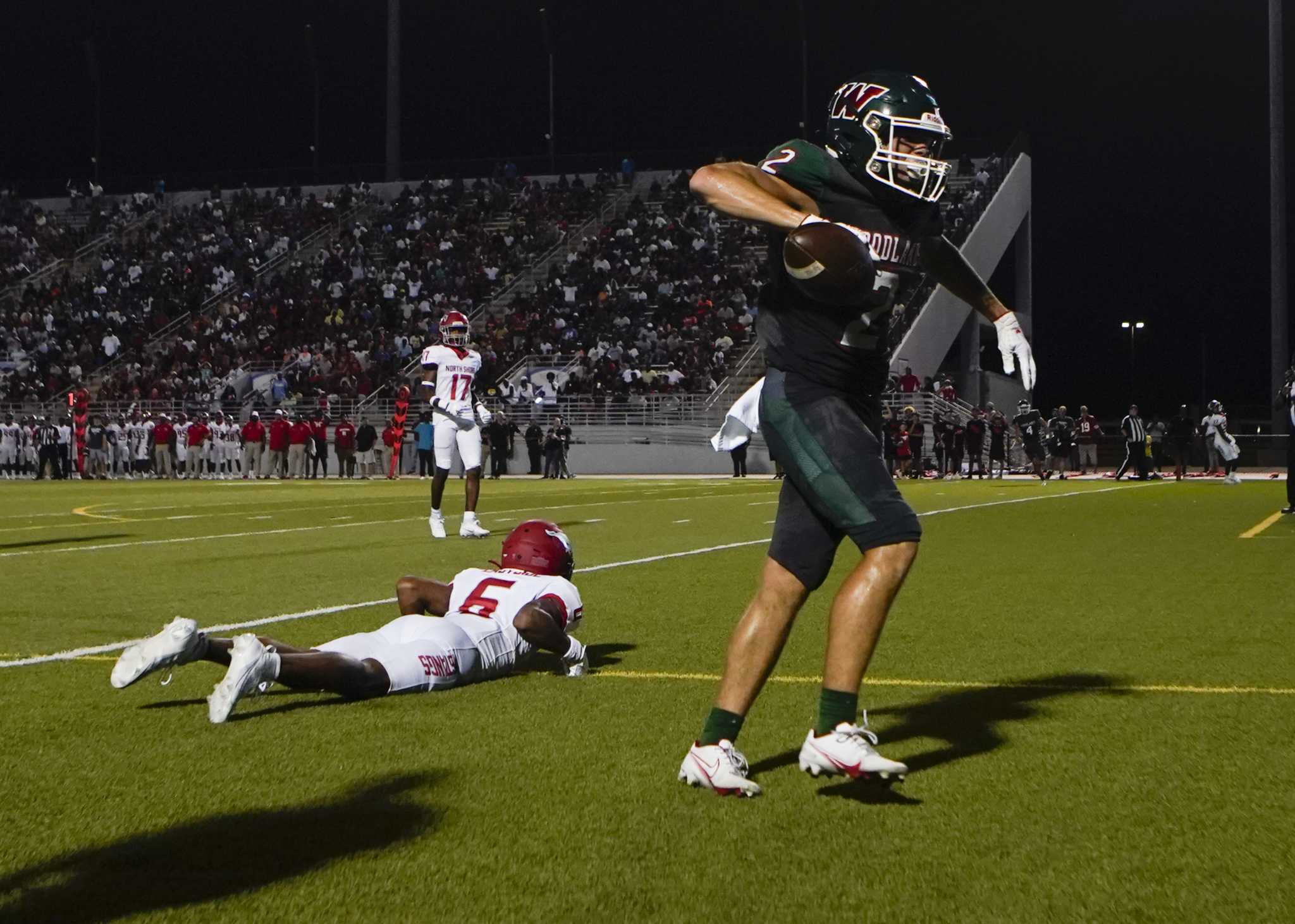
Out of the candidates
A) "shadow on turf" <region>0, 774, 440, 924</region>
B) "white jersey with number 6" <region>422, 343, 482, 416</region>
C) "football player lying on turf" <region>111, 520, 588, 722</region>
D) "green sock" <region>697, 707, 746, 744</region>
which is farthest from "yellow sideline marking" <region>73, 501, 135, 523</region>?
"green sock" <region>697, 707, 746, 744</region>

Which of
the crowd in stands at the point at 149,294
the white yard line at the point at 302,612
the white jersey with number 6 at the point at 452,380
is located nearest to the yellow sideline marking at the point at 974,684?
the white yard line at the point at 302,612

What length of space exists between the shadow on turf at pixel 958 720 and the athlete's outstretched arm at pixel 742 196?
57.0 inches

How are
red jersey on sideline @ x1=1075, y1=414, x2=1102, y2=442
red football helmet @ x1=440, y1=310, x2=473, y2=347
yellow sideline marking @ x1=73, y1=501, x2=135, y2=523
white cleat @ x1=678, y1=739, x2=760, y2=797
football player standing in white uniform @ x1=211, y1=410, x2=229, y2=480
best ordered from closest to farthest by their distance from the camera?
white cleat @ x1=678, y1=739, x2=760, y2=797, red football helmet @ x1=440, y1=310, x2=473, y2=347, yellow sideline marking @ x1=73, y1=501, x2=135, y2=523, football player standing in white uniform @ x1=211, y1=410, x2=229, y2=480, red jersey on sideline @ x1=1075, y1=414, x2=1102, y2=442

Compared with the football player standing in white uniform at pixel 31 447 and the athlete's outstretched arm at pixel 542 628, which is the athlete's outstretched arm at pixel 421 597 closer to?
the athlete's outstretched arm at pixel 542 628

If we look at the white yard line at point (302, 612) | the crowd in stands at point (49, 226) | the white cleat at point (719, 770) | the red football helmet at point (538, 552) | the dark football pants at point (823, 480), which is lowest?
the white yard line at point (302, 612)

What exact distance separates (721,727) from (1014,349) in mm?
1414

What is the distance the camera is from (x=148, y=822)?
341 cm

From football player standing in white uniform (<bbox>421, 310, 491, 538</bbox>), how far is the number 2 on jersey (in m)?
8.11

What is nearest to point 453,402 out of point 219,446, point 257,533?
point 257,533

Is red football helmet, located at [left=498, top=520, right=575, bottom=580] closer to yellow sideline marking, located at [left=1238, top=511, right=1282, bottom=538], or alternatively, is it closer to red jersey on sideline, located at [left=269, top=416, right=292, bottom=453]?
yellow sideline marking, located at [left=1238, top=511, right=1282, bottom=538]

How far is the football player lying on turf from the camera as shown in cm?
438

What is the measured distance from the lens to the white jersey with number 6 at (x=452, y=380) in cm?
1386

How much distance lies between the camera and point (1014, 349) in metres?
4.19

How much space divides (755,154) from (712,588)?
38.7 meters
